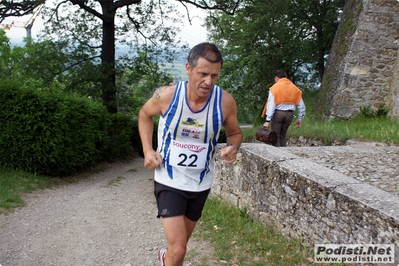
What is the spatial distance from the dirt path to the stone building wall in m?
7.31

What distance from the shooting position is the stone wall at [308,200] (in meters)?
3.54

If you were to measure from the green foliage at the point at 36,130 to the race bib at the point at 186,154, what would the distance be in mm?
6824

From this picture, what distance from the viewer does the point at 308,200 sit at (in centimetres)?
436

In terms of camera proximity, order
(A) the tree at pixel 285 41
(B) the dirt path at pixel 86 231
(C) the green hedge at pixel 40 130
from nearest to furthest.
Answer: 1. (B) the dirt path at pixel 86 231
2. (C) the green hedge at pixel 40 130
3. (A) the tree at pixel 285 41

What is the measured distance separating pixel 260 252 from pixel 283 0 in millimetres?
13599

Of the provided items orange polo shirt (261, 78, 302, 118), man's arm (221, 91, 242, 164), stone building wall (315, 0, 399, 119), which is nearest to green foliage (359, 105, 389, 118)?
stone building wall (315, 0, 399, 119)

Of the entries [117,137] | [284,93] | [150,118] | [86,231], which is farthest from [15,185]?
[117,137]

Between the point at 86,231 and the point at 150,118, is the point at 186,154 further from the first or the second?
the point at 86,231

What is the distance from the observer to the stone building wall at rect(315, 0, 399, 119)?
12.7 m

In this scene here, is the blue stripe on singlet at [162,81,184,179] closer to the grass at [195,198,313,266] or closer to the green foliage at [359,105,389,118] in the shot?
the grass at [195,198,313,266]

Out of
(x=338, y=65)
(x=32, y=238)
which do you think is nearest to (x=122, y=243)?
(x=32, y=238)

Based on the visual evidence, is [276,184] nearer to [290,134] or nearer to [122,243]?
[122,243]

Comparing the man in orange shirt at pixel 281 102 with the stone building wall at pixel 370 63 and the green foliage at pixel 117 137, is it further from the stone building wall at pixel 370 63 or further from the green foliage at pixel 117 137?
the green foliage at pixel 117 137

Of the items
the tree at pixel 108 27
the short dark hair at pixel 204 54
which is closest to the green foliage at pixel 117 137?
the tree at pixel 108 27
